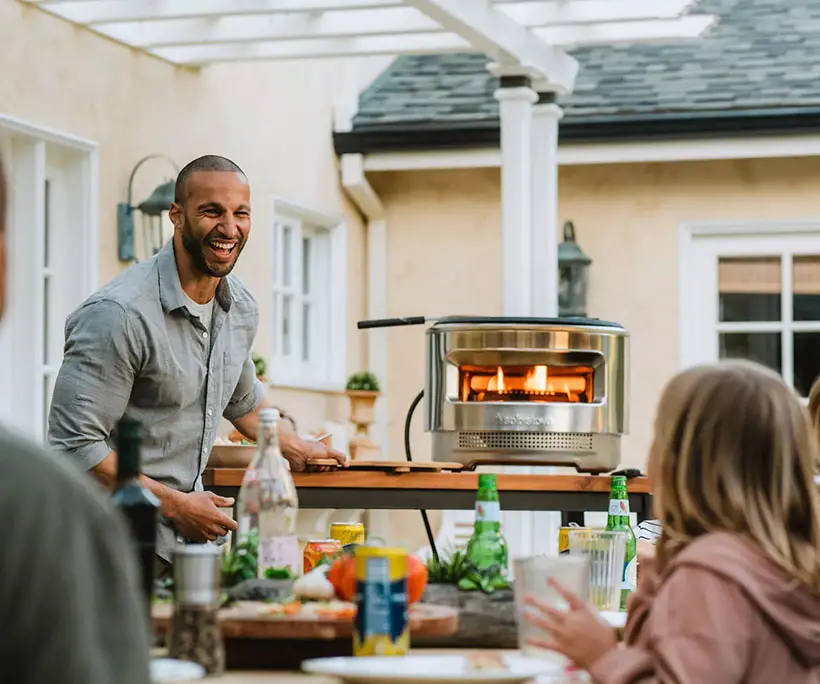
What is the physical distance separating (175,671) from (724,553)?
0.64m

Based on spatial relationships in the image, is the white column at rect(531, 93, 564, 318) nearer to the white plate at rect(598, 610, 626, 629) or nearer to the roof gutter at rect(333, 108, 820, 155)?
the roof gutter at rect(333, 108, 820, 155)

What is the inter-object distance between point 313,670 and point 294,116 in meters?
6.84

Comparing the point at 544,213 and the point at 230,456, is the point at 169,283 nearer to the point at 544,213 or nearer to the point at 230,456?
the point at 230,456

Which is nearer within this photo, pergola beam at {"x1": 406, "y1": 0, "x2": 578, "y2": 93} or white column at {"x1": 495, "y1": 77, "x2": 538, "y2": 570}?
pergola beam at {"x1": 406, "y1": 0, "x2": 578, "y2": 93}

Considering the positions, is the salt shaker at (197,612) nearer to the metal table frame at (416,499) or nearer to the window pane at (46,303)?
the metal table frame at (416,499)

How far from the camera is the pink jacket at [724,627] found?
1814 mm

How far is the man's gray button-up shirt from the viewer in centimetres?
328

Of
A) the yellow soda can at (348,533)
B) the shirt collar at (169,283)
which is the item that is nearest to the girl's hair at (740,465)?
the yellow soda can at (348,533)

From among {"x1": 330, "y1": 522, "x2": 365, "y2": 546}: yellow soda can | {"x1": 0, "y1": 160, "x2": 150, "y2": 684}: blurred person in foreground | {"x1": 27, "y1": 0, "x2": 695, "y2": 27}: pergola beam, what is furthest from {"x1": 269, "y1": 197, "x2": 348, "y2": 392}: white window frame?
{"x1": 0, "y1": 160, "x2": 150, "y2": 684}: blurred person in foreground

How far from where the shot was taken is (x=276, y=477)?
2.40 meters

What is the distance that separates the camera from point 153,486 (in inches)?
126

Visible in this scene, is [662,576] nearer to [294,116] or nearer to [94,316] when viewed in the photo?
[94,316]

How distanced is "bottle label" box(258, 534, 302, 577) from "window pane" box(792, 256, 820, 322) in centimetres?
683

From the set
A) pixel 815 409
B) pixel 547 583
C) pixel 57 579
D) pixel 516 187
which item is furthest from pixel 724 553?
pixel 516 187
